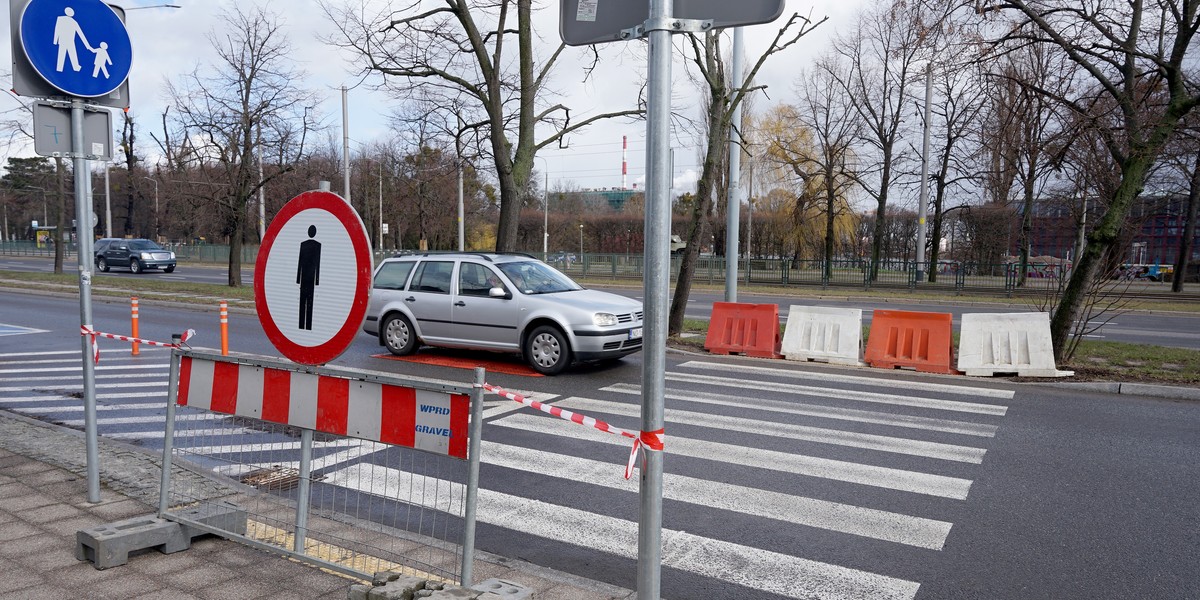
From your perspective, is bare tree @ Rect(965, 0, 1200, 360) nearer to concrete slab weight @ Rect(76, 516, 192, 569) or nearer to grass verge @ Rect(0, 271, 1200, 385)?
grass verge @ Rect(0, 271, 1200, 385)

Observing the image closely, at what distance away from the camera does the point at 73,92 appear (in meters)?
4.65

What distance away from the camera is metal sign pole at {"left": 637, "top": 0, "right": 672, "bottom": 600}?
2.63 metres

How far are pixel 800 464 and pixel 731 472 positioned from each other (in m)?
0.69

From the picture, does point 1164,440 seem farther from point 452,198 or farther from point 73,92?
point 452,198

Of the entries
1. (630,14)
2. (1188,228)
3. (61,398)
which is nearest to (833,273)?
(1188,228)

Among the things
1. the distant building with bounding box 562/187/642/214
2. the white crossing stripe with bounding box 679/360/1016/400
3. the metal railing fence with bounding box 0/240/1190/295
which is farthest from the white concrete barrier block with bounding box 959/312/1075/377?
the distant building with bounding box 562/187/642/214

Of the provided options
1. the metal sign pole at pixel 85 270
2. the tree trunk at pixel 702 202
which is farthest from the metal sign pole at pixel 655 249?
the tree trunk at pixel 702 202

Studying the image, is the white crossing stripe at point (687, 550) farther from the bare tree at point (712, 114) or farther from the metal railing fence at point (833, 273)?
the metal railing fence at point (833, 273)

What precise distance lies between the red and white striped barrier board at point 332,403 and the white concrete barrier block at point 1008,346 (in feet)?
32.2

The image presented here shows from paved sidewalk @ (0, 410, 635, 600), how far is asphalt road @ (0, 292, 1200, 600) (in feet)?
1.77

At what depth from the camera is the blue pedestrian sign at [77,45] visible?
4.46m

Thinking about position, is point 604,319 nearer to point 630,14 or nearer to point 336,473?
point 336,473

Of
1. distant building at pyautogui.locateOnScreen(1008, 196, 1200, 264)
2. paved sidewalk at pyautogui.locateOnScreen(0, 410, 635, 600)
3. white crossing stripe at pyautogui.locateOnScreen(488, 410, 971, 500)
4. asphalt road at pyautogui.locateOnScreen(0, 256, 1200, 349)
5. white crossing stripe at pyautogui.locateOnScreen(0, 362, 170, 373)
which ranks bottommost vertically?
white crossing stripe at pyautogui.locateOnScreen(0, 362, 170, 373)

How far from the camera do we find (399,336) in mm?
12391
